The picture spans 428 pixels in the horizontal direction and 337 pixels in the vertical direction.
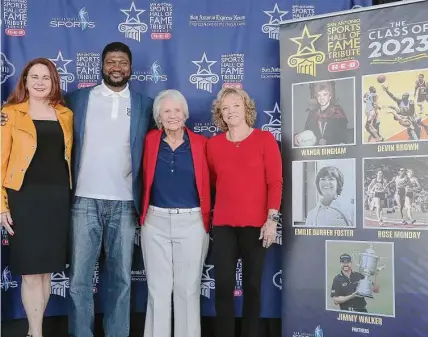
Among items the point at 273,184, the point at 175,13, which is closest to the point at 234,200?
the point at 273,184

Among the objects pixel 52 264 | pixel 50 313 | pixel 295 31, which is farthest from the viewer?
pixel 50 313

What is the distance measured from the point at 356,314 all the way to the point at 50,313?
2.00 metres

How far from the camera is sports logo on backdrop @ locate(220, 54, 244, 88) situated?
3488 mm

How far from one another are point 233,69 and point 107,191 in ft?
4.03

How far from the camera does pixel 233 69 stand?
3492mm

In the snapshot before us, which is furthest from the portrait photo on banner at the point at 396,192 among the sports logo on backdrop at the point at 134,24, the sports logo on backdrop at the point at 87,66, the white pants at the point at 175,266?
the sports logo on backdrop at the point at 87,66

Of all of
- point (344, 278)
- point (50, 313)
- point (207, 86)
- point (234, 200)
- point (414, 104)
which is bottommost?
point (50, 313)

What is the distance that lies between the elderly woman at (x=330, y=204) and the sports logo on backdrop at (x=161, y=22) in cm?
144

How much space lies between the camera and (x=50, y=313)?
11.2 ft

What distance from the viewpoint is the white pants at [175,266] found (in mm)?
2947

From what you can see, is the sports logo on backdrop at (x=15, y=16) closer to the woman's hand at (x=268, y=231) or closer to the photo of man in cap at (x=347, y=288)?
the woman's hand at (x=268, y=231)

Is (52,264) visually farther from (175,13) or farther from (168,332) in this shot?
(175,13)

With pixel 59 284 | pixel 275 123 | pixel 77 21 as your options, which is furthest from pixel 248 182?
pixel 77 21

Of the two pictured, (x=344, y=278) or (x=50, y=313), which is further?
(x=50, y=313)
